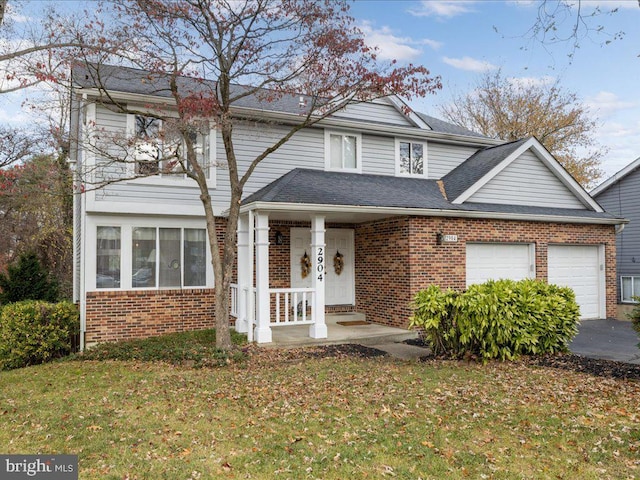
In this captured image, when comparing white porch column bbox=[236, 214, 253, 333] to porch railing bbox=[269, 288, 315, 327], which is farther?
white porch column bbox=[236, 214, 253, 333]

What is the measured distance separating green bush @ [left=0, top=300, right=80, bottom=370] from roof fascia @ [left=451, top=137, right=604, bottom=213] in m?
9.52

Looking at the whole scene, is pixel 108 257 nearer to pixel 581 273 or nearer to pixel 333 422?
pixel 333 422

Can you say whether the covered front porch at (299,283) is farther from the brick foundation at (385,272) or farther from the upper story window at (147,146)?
the upper story window at (147,146)

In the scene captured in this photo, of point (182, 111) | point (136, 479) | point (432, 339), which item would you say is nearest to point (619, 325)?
point (432, 339)

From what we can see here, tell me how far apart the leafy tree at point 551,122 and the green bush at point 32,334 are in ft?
81.4

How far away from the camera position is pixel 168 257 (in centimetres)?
1105

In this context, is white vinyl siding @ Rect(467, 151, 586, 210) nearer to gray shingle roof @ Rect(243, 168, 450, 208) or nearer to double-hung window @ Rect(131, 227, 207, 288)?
gray shingle roof @ Rect(243, 168, 450, 208)

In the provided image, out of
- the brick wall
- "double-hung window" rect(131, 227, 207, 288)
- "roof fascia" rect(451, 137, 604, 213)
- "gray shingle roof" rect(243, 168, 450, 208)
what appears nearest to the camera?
"gray shingle roof" rect(243, 168, 450, 208)

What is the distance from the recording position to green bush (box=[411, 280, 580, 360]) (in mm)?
8094

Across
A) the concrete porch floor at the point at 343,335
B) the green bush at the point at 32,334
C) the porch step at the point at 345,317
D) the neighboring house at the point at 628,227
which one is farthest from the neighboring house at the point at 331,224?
the neighboring house at the point at 628,227

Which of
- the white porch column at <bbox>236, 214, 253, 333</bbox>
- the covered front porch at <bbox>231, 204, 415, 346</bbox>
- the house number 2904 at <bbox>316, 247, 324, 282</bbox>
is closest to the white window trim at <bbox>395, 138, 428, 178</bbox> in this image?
the covered front porch at <bbox>231, 204, 415, 346</bbox>

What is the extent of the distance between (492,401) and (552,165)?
984 cm

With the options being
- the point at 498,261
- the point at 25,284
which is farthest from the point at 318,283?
the point at 25,284

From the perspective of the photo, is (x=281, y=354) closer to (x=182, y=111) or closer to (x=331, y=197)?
(x=331, y=197)
